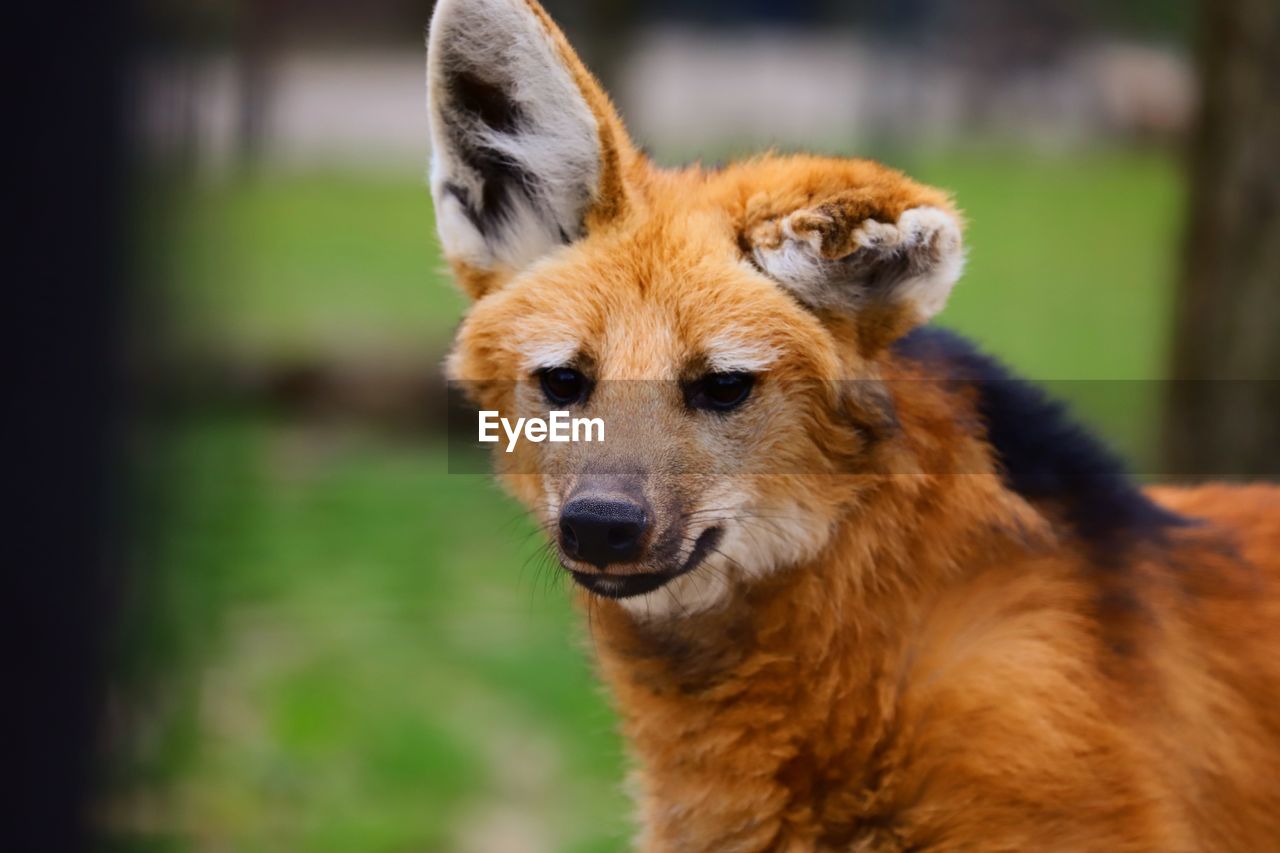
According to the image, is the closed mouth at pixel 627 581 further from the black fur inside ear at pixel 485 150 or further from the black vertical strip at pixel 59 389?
the black vertical strip at pixel 59 389

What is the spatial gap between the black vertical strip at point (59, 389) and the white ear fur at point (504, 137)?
4.18 feet

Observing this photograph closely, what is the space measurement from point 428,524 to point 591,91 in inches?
219

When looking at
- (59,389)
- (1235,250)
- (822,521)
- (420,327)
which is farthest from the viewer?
(420,327)

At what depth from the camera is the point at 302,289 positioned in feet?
39.0

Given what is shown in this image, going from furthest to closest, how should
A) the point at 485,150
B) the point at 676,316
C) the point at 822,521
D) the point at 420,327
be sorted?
the point at 420,327
the point at 485,150
the point at 822,521
the point at 676,316

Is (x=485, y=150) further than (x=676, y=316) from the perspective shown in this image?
Yes

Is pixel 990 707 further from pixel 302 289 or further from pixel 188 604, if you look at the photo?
pixel 302 289

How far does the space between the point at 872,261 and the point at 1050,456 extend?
24.1 inches

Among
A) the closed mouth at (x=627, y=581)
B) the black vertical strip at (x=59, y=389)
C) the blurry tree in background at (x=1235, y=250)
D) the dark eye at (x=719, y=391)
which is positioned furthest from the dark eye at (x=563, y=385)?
the blurry tree in background at (x=1235, y=250)

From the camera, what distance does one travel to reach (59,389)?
1.12 metres

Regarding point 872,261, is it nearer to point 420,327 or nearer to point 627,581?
point 627,581

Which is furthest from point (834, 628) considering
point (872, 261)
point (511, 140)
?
point (511, 140)

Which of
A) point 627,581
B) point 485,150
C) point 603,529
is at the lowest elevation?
point 627,581

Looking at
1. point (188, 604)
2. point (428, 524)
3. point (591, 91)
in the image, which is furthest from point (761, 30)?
point (591, 91)
